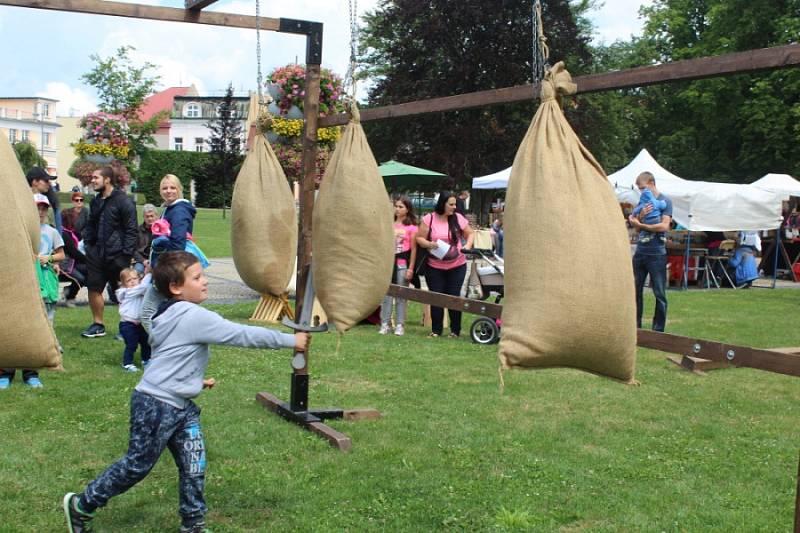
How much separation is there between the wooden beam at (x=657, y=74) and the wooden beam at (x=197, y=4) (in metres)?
1.53

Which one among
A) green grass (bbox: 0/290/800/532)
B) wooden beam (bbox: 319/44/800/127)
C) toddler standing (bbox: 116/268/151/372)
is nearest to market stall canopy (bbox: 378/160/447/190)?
toddler standing (bbox: 116/268/151/372)

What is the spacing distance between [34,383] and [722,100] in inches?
1240

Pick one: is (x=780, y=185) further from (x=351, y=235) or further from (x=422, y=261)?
(x=351, y=235)

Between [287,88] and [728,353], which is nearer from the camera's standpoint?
[728,353]

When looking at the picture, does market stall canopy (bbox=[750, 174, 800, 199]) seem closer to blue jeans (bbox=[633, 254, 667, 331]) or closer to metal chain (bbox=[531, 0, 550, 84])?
blue jeans (bbox=[633, 254, 667, 331])

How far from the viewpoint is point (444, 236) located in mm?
8688

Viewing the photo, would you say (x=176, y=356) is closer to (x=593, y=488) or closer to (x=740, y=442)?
(x=593, y=488)

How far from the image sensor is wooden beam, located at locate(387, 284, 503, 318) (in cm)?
460

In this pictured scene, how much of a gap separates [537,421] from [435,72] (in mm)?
24335

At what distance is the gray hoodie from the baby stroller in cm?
492

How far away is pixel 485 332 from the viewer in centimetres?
894

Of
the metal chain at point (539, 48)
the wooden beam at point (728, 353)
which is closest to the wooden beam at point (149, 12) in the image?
the metal chain at point (539, 48)

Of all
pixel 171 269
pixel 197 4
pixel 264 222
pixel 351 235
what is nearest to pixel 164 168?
pixel 197 4

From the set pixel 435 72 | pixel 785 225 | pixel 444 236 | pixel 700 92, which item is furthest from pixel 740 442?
pixel 700 92
